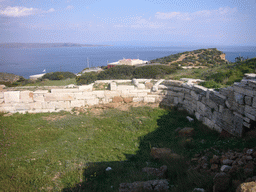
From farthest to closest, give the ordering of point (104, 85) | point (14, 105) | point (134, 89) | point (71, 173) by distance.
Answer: point (104, 85) < point (134, 89) < point (14, 105) < point (71, 173)

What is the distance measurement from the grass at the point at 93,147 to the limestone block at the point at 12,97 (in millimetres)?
1179

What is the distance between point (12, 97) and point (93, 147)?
7.07 metres

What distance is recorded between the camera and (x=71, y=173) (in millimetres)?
5082

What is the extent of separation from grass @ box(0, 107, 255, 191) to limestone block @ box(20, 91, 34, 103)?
1004 mm

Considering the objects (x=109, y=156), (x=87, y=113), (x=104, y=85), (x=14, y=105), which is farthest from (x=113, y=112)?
(x=14, y=105)

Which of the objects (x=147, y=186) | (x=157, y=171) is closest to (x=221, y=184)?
(x=147, y=186)

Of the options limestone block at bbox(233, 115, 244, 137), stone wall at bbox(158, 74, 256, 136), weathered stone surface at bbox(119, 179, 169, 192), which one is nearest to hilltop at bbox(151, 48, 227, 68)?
stone wall at bbox(158, 74, 256, 136)

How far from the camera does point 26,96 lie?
34.2 feet

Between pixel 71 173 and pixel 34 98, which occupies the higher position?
pixel 34 98

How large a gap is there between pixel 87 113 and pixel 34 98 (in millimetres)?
3521

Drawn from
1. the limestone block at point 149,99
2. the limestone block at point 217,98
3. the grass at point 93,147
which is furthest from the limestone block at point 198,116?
the limestone block at point 149,99

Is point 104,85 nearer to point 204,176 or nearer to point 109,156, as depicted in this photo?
point 109,156

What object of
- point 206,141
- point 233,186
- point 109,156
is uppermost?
point 233,186

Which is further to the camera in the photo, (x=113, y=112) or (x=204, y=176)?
(x=113, y=112)
